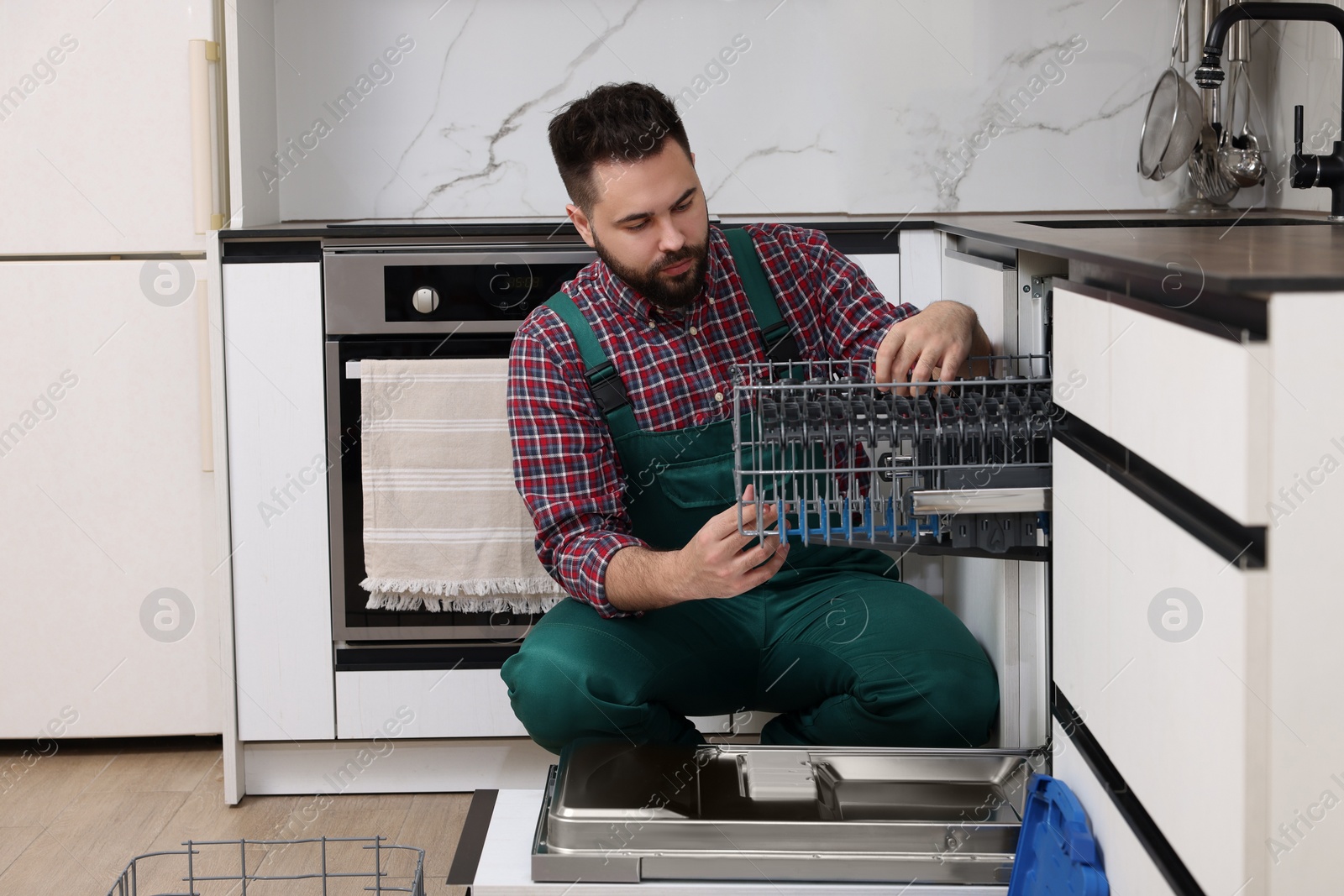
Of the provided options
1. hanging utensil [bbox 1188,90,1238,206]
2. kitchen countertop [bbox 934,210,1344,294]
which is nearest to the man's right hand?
kitchen countertop [bbox 934,210,1344,294]

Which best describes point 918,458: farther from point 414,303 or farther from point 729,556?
point 414,303

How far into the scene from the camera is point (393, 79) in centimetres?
239

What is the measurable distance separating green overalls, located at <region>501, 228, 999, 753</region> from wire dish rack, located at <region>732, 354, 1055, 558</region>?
0.36 metres

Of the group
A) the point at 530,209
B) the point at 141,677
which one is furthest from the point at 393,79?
the point at 141,677

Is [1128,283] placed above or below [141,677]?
above

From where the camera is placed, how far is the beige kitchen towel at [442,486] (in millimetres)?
1900

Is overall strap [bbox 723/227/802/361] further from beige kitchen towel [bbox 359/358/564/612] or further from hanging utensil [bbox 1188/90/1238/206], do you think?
hanging utensil [bbox 1188/90/1238/206]

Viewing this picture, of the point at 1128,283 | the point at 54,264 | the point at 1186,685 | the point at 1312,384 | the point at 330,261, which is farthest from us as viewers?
the point at 54,264

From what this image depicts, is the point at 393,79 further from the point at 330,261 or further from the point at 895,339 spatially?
the point at 895,339

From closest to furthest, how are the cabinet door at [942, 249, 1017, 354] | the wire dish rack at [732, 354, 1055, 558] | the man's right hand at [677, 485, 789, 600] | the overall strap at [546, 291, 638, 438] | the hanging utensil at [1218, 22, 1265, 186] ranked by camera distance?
the wire dish rack at [732, 354, 1055, 558]
the man's right hand at [677, 485, 789, 600]
the cabinet door at [942, 249, 1017, 354]
the overall strap at [546, 291, 638, 438]
the hanging utensil at [1218, 22, 1265, 186]

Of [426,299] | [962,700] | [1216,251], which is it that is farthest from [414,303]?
[1216,251]

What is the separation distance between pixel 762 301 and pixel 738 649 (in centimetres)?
47

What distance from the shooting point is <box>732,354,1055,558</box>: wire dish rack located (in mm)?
1046

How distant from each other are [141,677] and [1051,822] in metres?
1.65
